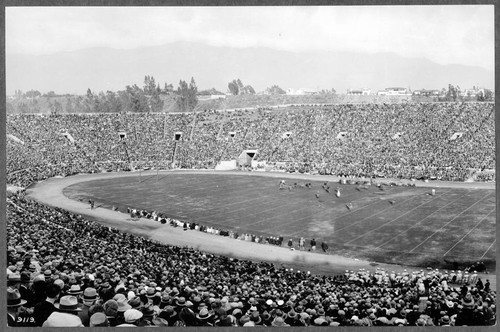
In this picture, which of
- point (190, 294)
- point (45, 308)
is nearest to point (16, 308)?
point (45, 308)

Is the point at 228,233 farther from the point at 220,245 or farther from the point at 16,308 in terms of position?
the point at 16,308

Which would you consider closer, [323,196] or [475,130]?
[323,196]

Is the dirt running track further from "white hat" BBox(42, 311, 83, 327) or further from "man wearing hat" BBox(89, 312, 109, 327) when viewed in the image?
"white hat" BBox(42, 311, 83, 327)

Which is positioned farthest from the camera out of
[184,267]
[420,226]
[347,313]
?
[420,226]

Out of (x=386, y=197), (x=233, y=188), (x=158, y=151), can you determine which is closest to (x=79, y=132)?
(x=158, y=151)

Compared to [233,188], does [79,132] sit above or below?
above

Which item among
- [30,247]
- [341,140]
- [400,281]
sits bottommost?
[400,281]

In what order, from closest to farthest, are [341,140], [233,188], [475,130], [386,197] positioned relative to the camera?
[386,197], [233,188], [475,130], [341,140]

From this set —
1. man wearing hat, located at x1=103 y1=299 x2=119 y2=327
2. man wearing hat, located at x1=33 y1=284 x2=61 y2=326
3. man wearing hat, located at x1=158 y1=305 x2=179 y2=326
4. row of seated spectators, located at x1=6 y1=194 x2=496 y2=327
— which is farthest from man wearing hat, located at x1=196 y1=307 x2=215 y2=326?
man wearing hat, located at x1=33 y1=284 x2=61 y2=326

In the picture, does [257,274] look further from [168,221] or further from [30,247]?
[168,221]
